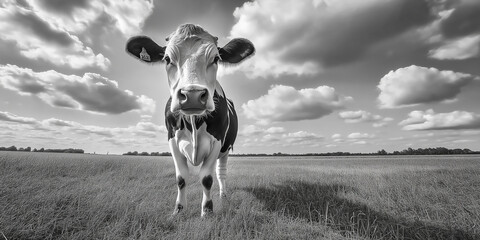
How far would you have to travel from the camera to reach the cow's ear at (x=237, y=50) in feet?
15.1

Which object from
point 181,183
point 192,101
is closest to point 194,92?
point 192,101

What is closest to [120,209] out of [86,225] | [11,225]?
[86,225]

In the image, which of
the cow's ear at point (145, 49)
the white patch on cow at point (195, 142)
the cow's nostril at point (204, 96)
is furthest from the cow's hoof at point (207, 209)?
the cow's ear at point (145, 49)

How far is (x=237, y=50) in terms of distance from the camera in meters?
4.71

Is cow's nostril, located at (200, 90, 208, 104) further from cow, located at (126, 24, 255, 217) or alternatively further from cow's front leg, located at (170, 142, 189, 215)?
cow's front leg, located at (170, 142, 189, 215)

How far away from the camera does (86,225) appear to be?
3.02 meters

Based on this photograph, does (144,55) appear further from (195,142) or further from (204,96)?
(204,96)

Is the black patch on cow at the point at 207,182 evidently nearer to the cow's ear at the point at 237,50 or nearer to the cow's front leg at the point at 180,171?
the cow's front leg at the point at 180,171

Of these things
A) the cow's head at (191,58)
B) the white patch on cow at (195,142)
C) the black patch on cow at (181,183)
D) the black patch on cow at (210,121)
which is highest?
the cow's head at (191,58)

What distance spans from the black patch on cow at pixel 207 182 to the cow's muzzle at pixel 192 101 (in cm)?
148

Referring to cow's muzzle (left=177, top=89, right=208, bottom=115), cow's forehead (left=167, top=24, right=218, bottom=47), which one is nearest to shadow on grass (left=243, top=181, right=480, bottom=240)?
cow's muzzle (left=177, top=89, right=208, bottom=115)

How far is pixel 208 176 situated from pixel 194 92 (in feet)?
5.59

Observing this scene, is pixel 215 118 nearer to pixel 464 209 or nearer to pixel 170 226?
pixel 170 226

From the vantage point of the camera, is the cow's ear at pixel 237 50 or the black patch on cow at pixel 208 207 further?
the cow's ear at pixel 237 50
